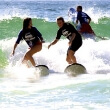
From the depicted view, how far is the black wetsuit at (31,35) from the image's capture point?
1016 centimetres

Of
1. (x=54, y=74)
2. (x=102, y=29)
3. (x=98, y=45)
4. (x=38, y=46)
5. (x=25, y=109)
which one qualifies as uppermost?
(x=102, y=29)

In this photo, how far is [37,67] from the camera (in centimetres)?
1023

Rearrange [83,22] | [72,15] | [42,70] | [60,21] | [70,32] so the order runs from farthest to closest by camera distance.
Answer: [72,15] < [83,22] < [70,32] < [42,70] < [60,21]

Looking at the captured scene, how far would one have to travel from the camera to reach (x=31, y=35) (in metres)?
10.2

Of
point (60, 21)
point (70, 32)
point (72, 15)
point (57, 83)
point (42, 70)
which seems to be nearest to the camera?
point (57, 83)

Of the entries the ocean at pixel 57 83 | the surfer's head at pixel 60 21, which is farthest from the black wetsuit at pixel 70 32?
the ocean at pixel 57 83

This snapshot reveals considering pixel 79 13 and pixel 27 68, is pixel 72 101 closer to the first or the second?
pixel 27 68

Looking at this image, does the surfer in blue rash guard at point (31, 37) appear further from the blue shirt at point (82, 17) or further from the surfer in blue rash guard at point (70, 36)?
the blue shirt at point (82, 17)

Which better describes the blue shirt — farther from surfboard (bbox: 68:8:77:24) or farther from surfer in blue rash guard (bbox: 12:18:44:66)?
surfer in blue rash guard (bbox: 12:18:44:66)

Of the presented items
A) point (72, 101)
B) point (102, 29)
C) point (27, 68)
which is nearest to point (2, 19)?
point (102, 29)

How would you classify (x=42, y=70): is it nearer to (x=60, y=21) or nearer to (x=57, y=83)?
(x=60, y=21)

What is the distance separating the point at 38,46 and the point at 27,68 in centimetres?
70

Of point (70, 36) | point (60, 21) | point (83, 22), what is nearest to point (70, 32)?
point (70, 36)

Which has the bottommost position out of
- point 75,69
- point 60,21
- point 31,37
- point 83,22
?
point 75,69
